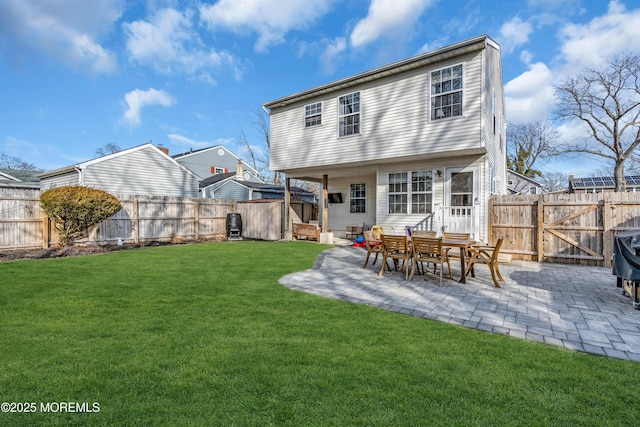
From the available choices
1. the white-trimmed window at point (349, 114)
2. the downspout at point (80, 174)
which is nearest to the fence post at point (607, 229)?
the white-trimmed window at point (349, 114)

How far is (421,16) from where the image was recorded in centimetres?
1330

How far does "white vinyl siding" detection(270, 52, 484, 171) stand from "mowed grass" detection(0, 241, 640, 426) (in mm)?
6924

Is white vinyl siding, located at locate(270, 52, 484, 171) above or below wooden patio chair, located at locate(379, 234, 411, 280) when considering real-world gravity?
above

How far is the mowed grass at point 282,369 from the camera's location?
211 centimetres

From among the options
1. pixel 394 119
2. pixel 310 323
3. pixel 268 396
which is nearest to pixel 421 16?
pixel 394 119

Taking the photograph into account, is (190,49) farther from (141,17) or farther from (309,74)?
(309,74)

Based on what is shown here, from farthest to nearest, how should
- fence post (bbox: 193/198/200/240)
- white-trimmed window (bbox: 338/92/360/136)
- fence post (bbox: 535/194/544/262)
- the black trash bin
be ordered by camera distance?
1. the black trash bin
2. fence post (bbox: 193/198/200/240)
3. white-trimmed window (bbox: 338/92/360/136)
4. fence post (bbox: 535/194/544/262)

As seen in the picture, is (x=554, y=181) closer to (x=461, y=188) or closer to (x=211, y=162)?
(x=461, y=188)

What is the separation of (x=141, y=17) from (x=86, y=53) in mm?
5832

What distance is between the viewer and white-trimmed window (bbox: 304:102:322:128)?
12578 millimetres

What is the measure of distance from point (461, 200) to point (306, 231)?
6.64 meters

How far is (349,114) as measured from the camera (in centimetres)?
1170

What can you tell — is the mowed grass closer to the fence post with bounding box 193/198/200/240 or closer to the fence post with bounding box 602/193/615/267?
the fence post with bounding box 602/193/615/267

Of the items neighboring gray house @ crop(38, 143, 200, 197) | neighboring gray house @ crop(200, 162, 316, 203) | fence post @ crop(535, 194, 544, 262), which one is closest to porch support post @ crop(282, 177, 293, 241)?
neighboring gray house @ crop(200, 162, 316, 203)
